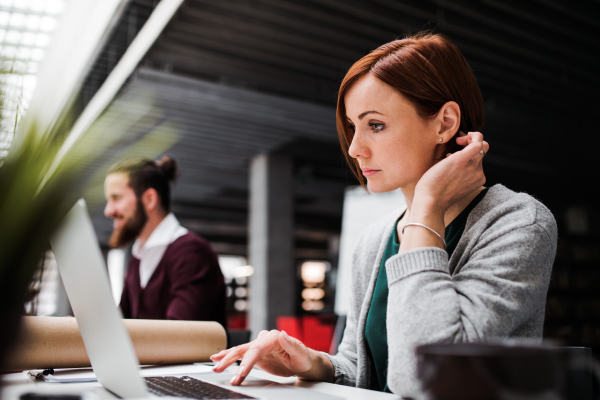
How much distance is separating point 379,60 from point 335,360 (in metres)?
0.76

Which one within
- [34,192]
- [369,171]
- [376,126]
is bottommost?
[34,192]

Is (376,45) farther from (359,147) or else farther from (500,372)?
(500,372)

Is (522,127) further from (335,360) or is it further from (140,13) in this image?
(335,360)

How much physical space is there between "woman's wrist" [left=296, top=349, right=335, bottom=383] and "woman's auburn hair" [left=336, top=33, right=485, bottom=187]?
591 millimetres

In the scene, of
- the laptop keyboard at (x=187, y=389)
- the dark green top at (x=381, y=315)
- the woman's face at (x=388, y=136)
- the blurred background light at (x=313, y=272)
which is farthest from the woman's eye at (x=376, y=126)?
the blurred background light at (x=313, y=272)

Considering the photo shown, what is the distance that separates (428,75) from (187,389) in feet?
2.78

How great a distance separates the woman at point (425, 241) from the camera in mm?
858

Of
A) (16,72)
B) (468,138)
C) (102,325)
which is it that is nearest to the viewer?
(16,72)

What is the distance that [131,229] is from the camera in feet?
8.33

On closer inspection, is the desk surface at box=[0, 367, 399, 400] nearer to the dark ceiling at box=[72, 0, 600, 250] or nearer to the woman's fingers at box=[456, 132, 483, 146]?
the woman's fingers at box=[456, 132, 483, 146]

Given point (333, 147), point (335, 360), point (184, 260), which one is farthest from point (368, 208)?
point (335, 360)

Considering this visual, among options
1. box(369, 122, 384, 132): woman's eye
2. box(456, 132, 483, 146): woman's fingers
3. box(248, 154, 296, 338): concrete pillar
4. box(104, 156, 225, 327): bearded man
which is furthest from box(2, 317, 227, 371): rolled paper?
box(248, 154, 296, 338): concrete pillar

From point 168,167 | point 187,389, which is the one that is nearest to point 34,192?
point 187,389

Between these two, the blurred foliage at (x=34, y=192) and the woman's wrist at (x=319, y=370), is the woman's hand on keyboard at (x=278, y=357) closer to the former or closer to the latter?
the woman's wrist at (x=319, y=370)
